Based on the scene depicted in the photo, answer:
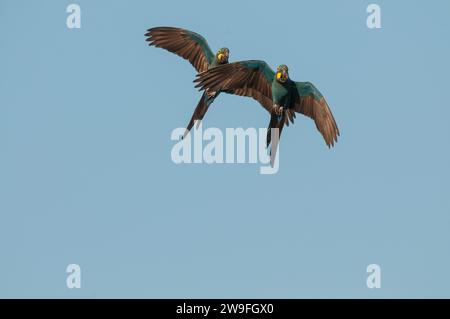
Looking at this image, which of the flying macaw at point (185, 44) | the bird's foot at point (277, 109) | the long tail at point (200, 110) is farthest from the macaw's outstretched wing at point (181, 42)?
the bird's foot at point (277, 109)

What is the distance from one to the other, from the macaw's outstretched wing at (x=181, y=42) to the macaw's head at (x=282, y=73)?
4370 millimetres

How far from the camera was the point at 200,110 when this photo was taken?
1946 inches

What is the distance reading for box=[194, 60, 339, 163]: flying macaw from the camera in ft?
156

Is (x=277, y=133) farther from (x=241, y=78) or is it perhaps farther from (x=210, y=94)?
(x=210, y=94)

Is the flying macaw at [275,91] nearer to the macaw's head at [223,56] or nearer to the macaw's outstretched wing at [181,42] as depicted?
the macaw's head at [223,56]

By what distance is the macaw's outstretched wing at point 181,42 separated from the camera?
5106cm

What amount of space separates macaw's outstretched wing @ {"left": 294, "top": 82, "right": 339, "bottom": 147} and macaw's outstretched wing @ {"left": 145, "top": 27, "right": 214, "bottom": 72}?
14.4 ft

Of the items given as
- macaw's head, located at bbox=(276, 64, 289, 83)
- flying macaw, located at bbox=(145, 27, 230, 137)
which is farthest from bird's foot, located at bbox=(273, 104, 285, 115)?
flying macaw, located at bbox=(145, 27, 230, 137)

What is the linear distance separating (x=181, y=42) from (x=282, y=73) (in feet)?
18.0

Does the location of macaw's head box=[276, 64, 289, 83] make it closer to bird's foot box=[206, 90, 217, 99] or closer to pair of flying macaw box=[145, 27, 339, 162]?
pair of flying macaw box=[145, 27, 339, 162]

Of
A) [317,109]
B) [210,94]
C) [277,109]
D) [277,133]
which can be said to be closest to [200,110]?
[210,94]
